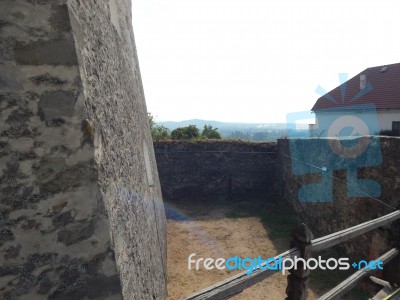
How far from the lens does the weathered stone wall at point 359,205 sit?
16.6 feet

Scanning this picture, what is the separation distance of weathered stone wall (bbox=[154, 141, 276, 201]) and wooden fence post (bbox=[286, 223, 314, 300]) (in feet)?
35.6

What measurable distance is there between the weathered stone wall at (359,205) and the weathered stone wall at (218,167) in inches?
117

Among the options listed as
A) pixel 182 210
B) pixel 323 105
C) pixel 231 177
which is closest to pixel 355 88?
pixel 323 105

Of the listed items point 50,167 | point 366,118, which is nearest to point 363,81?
point 366,118

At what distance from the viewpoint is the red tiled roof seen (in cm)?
1789

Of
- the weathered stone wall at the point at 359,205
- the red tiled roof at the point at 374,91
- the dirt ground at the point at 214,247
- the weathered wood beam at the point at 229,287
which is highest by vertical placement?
the red tiled roof at the point at 374,91

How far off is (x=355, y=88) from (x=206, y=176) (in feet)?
53.0

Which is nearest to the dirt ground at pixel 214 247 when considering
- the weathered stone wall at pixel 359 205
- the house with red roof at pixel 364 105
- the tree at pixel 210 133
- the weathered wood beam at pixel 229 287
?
the weathered stone wall at pixel 359 205

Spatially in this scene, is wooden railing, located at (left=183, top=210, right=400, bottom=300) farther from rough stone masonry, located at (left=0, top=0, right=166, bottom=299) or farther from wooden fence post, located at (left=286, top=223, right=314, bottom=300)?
rough stone masonry, located at (left=0, top=0, right=166, bottom=299)

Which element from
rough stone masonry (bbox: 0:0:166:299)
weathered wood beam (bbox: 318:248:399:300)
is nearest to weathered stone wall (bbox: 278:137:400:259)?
weathered wood beam (bbox: 318:248:399:300)

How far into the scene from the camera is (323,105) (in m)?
24.1

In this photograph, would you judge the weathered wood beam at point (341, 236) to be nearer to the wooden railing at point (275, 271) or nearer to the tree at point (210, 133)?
the wooden railing at point (275, 271)

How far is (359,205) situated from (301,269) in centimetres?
467

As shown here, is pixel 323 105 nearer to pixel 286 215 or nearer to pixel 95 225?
pixel 286 215
